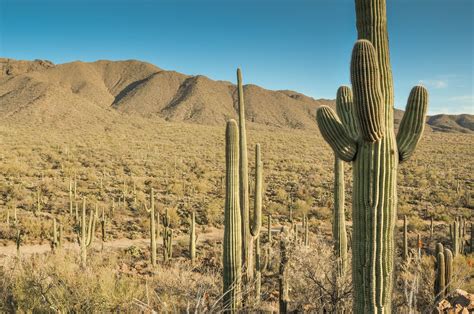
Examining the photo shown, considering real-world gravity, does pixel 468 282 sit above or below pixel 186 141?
below

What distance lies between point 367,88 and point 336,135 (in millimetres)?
733

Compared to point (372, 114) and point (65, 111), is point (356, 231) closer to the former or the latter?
point (372, 114)

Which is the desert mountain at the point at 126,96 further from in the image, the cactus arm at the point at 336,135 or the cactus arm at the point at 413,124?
the cactus arm at the point at 413,124

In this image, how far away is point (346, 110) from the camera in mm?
4980

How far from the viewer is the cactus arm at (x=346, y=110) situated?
14.5ft

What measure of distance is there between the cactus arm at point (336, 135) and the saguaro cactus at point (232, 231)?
2.22 meters

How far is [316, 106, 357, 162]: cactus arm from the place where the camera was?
4.09 meters

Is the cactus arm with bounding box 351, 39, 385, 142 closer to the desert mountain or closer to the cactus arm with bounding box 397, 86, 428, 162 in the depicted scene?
the cactus arm with bounding box 397, 86, 428, 162

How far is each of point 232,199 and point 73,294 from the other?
3.34m

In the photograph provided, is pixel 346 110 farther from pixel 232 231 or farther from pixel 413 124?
pixel 232 231

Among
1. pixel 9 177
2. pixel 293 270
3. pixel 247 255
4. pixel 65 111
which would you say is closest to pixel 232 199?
pixel 247 255

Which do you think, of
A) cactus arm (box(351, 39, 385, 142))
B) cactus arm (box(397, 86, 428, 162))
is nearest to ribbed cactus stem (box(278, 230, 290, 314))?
cactus arm (box(397, 86, 428, 162))

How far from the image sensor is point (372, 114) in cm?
371

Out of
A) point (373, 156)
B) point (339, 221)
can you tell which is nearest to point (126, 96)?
point (339, 221)
